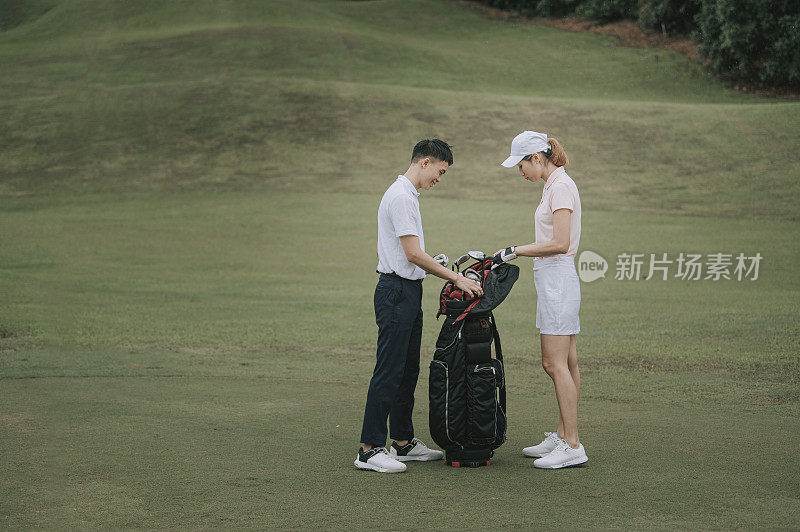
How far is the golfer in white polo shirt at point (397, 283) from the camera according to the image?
5297 mm

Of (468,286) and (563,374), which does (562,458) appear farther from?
(468,286)

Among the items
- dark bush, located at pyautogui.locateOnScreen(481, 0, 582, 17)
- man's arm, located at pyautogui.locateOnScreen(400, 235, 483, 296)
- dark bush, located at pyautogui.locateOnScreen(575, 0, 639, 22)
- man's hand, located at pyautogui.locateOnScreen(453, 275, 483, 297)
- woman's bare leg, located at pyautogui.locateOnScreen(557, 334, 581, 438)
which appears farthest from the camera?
dark bush, located at pyautogui.locateOnScreen(481, 0, 582, 17)

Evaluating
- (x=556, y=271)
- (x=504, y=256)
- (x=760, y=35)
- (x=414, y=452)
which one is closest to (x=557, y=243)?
(x=556, y=271)

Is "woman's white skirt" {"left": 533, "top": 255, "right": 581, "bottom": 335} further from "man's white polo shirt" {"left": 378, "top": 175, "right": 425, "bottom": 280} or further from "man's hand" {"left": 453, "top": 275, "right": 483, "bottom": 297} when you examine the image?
"man's white polo shirt" {"left": 378, "top": 175, "right": 425, "bottom": 280}

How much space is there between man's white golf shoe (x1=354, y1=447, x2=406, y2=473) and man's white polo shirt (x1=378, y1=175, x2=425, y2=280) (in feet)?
3.81

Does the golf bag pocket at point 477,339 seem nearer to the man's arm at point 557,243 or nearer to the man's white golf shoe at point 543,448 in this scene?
the man's arm at point 557,243

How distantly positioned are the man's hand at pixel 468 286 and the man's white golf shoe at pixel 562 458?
1.15m

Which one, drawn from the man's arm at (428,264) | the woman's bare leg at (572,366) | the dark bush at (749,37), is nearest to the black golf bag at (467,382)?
the man's arm at (428,264)

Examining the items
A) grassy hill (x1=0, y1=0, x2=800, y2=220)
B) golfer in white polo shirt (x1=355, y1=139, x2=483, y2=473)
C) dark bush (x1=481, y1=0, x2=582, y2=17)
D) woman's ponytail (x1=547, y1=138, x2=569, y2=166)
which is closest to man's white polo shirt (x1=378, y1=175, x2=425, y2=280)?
golfer in white polo shirt (x1=355, y1=139, x2=483, y2=473)

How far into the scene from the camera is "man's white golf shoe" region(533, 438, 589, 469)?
5.38 m

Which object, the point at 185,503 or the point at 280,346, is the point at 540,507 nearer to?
the point at 185,503

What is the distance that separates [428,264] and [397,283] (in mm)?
318

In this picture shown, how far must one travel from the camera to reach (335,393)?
769 centimetres

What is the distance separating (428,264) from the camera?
5.25m
